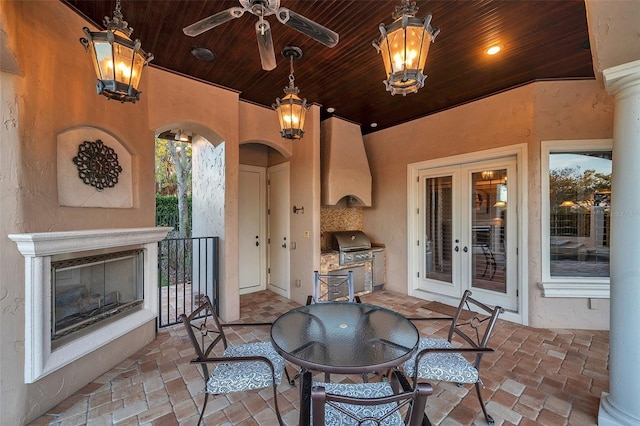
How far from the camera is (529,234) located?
3.42m

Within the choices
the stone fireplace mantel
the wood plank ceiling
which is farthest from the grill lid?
the stone fireplace mantel

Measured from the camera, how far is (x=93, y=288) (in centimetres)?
249

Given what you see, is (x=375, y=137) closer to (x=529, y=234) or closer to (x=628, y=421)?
(x=529, y=234)

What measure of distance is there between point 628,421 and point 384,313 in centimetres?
158

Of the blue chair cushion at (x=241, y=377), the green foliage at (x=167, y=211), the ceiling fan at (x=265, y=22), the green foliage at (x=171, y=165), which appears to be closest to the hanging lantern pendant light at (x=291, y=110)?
the ceiling fan at (x=265, y=22)

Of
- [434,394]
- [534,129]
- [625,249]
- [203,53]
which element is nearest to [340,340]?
[434,394]

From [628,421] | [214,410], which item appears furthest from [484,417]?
[214,410]

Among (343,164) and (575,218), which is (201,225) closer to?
(343,164)

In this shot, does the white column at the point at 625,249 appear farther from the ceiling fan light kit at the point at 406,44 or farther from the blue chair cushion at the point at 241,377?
the blue chair cushion at the point at 241,377

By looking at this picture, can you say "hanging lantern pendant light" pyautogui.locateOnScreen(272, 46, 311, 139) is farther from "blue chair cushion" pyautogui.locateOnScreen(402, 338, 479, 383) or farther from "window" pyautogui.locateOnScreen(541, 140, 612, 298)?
"window" pyautogui.locateOnScreen(541, 140, 612, 298)

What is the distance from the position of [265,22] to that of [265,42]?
132 mm

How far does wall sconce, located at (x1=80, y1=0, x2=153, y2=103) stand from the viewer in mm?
1647

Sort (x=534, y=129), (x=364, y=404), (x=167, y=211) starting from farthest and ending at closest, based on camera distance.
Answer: (x=167, y=211)
(x=534, y=129)
(x=364, y=404)

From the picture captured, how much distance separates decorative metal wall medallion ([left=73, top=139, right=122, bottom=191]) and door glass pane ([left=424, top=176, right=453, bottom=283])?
4.25m
